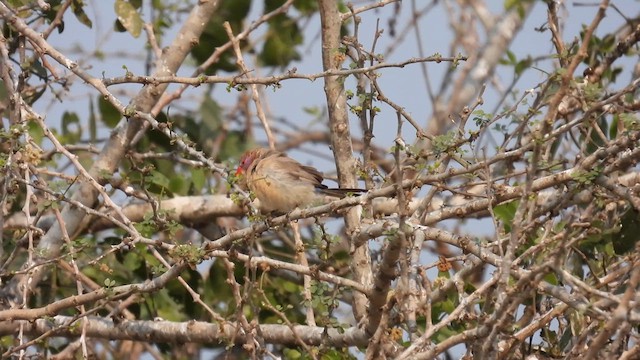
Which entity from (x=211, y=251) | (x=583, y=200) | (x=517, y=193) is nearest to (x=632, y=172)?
(x=583, y=200)

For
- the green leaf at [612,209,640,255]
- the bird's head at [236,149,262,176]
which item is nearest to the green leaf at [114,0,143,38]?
the bird's head at [236,149,262,176]

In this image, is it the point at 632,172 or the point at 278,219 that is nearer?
the point at 278,219

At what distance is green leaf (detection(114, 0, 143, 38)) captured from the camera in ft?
22.1

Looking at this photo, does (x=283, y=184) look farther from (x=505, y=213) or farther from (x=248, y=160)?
(x=505, y=213)

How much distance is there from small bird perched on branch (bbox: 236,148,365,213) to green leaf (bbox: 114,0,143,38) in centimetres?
96

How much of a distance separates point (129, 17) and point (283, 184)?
1.30m

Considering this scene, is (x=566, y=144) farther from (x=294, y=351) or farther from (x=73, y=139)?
(x=73, y=139)

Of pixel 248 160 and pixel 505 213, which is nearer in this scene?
pixel 505 213

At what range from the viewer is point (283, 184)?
252 inches

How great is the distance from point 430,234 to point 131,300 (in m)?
1.92

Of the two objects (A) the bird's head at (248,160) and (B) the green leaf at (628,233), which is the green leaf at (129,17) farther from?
(B) the green leaf at (628,233)

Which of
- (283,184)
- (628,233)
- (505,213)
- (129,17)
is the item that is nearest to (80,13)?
(129,17)

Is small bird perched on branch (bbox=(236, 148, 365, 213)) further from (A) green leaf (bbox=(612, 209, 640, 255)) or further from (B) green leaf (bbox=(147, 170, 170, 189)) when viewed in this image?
(A) green leaf (bbox=(612, 209, 640, 255))

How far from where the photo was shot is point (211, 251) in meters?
4.76
